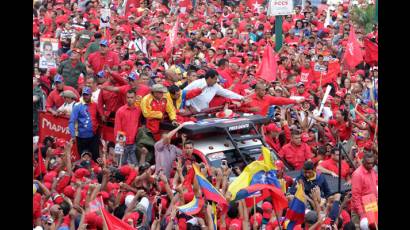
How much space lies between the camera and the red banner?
603 inches

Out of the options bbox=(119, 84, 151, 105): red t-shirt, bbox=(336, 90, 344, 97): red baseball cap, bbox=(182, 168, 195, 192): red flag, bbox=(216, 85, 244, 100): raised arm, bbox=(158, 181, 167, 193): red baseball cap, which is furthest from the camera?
bbox=(336, 90, 344, 97): red baseball cap

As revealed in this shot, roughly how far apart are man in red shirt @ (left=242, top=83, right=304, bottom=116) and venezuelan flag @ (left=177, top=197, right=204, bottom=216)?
4121mm

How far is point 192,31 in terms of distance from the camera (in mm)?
25562

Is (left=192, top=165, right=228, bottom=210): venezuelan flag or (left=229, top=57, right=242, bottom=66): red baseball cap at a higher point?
(left=229, top=57, right=242, bottom=66): red baseball cap

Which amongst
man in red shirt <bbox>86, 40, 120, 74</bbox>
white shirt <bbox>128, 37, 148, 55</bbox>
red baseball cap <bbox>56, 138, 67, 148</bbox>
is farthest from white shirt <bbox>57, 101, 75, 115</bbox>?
white shirt <bbox>128, 37, 148, 55</bbox>

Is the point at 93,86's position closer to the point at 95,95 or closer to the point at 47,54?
the point at 95,95

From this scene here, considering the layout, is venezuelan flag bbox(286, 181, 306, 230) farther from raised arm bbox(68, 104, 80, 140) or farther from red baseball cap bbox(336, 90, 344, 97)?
red baseball cap bbox(336, 90, 344, 97)

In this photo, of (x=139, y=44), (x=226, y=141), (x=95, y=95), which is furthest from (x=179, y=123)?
(x=139, y=44)

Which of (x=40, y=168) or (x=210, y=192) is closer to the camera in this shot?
(x=210, y=192)

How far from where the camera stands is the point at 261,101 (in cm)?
1555

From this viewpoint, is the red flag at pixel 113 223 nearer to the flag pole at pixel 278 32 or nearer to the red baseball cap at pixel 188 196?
the red baseball cap at pixel 188 196

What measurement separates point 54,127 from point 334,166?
4340 millimetres

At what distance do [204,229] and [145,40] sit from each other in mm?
12547
